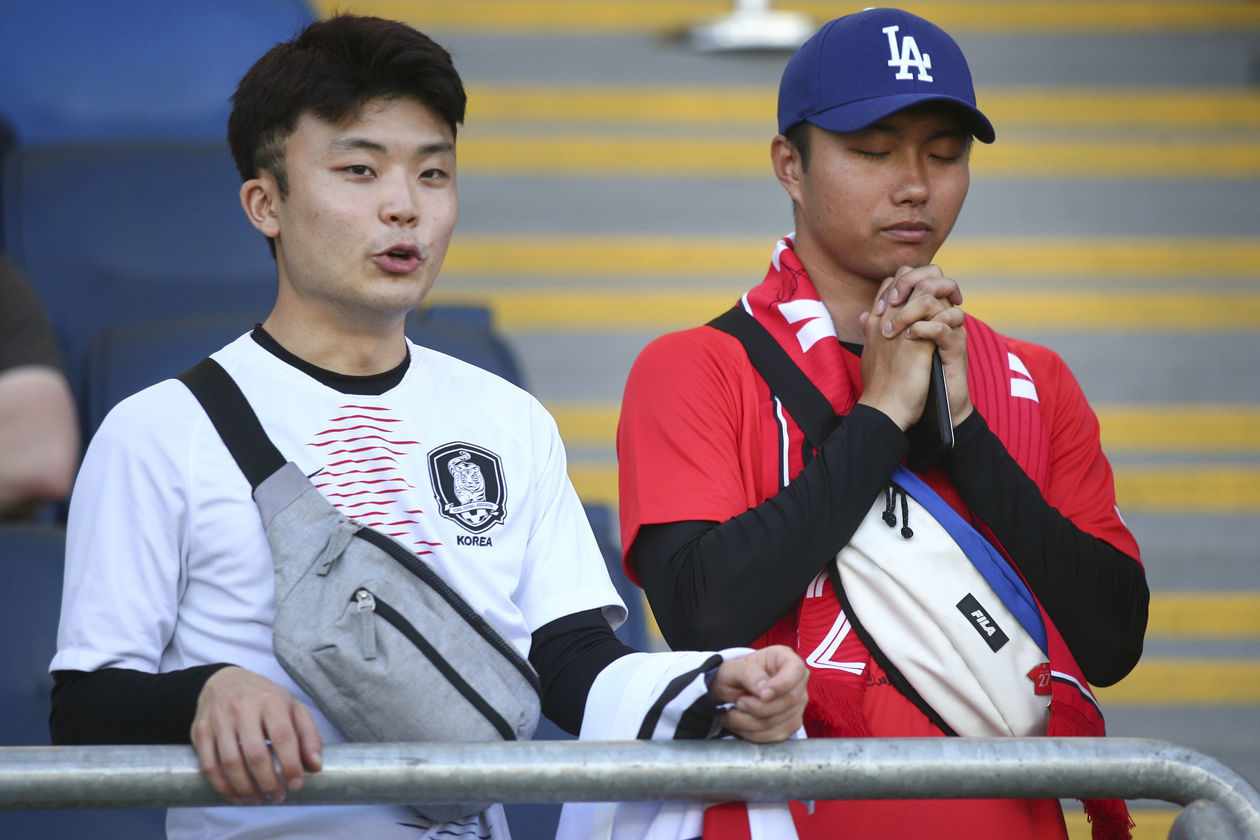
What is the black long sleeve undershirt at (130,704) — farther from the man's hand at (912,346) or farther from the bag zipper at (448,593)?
the man's hand at (912,346)

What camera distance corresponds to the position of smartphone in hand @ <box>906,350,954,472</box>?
4.44 ft

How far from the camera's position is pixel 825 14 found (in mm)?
4004

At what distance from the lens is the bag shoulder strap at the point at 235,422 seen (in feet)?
3.94

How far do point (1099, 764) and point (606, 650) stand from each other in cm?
43

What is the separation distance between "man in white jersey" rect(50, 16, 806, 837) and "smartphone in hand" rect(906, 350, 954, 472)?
1.01 feet

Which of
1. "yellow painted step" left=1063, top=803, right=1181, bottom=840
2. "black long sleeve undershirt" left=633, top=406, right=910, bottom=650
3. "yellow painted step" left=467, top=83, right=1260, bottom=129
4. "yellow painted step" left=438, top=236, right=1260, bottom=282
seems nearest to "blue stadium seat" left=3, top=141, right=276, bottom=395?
"yellow painted step" left=438, top=236, right=1260, bottom=282

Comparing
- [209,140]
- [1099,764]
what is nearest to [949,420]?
[1099,764]

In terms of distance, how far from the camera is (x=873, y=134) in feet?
4.80

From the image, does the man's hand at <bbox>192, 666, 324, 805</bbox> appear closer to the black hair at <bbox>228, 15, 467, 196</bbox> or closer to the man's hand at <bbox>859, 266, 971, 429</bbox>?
the black hair at <bbox>228, 15, 467, 196</bbox>

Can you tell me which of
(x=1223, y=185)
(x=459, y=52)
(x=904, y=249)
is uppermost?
(x=459, y=52)

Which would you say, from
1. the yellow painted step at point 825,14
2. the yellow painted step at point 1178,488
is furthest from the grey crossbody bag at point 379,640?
the yellow painted step at point 825,14

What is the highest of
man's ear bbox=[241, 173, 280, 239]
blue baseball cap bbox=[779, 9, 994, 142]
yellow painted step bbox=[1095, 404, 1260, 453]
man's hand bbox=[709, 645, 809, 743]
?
blue baseball cap bbox=[779, 9, 994, 142]

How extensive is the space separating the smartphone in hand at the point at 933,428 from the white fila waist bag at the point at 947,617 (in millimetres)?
59

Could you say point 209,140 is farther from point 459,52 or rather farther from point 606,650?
point 606,650
